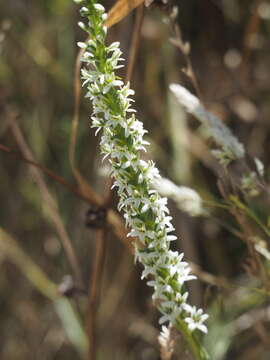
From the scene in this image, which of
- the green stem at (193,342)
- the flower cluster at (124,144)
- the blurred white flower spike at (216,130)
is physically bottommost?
the green stem at (193,342)

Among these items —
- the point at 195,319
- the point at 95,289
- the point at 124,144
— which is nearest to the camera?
the point at 124,144

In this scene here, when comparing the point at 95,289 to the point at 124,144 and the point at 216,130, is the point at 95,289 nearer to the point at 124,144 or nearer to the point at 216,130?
the point at 216,130

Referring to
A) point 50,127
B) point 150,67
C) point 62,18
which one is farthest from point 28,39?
point 150,67

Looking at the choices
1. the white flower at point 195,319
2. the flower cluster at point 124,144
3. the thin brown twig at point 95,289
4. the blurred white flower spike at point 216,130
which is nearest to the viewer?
the flower cluster at point 124,144

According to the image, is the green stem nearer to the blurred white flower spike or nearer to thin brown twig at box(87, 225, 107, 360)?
the blurred white flower spike

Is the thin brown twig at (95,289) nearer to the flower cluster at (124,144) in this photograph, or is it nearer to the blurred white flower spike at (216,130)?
the blurred white flower spike at (216,130)

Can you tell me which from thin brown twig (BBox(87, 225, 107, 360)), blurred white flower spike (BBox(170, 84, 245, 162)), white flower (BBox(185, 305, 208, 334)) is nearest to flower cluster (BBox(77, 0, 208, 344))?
white flower (BBox(185, 305, 208, 334))

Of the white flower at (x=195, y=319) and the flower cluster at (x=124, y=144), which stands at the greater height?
the flower cluster at (x=124, y=144)

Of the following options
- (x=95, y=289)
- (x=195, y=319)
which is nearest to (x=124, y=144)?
(x=195, y=319)

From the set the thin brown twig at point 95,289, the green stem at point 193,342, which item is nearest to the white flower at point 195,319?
the green stem at point 193,342
